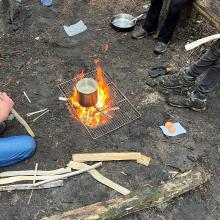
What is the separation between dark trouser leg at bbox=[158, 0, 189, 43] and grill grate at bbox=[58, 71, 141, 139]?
1.51 metres

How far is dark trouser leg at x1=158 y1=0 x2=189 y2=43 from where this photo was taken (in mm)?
6664

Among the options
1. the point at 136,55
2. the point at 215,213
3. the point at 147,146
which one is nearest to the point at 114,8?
the point at 136,55

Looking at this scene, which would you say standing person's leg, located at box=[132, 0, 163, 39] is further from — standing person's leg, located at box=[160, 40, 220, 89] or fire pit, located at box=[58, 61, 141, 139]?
fire pit, located at box=[58, 61, 141, 139]

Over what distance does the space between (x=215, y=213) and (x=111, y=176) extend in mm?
1543

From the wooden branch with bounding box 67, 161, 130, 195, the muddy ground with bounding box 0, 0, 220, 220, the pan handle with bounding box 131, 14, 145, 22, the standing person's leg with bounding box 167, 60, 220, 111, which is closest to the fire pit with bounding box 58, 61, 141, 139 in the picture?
the muddy ground with bounding box 0, 0, 220, 220

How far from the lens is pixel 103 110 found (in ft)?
20.1

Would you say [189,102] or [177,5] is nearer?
[189,102]

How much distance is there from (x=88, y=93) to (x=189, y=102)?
1.81 m

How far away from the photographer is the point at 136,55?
23.7 ft

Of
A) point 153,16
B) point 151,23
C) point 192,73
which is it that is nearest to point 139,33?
point 151,23

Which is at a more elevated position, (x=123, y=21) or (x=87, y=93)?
(x=87, y=93)

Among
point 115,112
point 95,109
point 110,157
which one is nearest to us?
point 110,157

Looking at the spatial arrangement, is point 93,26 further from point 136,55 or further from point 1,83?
point 1,83

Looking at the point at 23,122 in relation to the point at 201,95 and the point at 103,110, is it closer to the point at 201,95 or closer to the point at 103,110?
the point at 103,110
